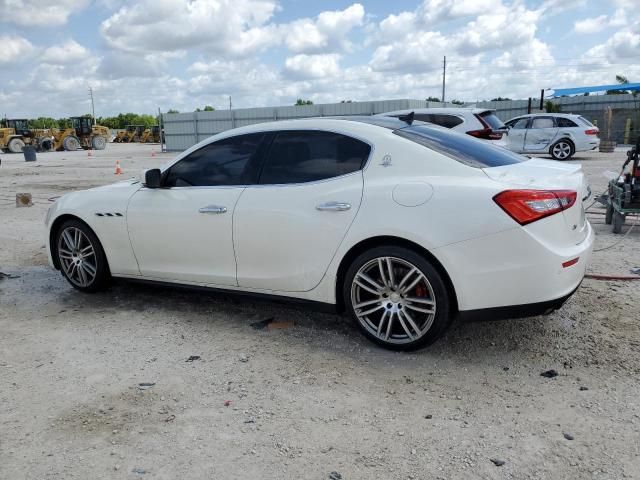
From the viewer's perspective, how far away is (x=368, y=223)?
11.7ft

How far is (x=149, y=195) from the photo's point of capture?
4.66 metres

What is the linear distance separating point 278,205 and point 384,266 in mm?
899

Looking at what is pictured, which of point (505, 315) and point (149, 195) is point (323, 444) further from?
point (149, 195)

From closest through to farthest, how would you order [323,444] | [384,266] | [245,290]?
1. [323,444]
2. [384,266]
3. [245,290]

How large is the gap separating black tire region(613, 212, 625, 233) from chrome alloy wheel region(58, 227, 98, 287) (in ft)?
20.6

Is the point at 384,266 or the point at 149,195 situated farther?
the point at 149,195

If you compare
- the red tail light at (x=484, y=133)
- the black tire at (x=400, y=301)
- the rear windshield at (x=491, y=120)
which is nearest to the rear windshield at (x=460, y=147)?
the black tire at (x=400, y=301)

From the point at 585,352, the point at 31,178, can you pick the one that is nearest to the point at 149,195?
the point at 585,352

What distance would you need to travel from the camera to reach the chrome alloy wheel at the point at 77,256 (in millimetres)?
5043

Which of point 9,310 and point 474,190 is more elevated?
point 474,190

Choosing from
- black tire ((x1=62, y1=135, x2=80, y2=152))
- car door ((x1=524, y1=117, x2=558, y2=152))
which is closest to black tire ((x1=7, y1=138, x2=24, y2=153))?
black tire ((x1=62, y1=135, x2=80, y2=152))

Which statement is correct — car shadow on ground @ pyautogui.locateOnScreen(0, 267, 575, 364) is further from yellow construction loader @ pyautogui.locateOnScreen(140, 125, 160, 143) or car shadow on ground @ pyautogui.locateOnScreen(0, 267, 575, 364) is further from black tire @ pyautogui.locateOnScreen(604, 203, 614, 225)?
yellow construction loader @ pyautogui.locateOnScreen(140, 125, 160, 143)

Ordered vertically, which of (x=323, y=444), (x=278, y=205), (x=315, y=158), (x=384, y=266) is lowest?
(x=323, y=444)

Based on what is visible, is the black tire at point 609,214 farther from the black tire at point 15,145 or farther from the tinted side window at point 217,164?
the black tire at point 15,145
